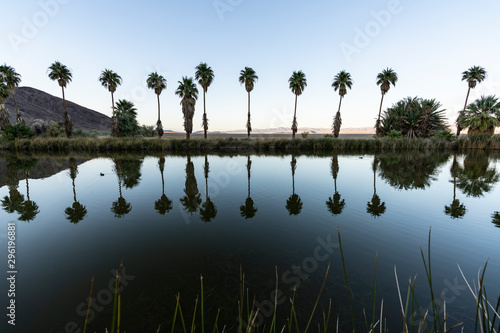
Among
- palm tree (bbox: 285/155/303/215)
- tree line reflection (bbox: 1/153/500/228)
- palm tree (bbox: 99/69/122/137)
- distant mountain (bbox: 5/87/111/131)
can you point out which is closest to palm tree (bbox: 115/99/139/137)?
palm tree (bbox: 99/69/122/137)

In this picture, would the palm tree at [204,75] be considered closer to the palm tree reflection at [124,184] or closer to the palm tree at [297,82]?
the palm tree at [297,82]

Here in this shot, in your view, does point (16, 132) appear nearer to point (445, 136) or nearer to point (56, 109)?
point (445, 136)

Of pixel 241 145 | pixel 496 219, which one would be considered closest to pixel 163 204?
pixel 496 219

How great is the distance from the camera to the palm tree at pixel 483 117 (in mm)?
39803

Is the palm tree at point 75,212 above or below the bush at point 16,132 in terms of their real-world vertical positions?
below

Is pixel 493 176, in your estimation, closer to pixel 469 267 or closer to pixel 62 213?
pixel 469 267

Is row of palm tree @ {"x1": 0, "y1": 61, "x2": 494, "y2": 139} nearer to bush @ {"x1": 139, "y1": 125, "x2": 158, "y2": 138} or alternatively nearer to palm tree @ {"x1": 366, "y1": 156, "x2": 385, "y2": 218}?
bush @ {"x1": 139, "y1": 125, "x2": 158, "y2": 138}

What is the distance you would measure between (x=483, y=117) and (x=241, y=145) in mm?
44356

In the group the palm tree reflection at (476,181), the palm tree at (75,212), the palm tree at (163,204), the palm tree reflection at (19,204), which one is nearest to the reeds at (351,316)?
the palm tree at (163,204)

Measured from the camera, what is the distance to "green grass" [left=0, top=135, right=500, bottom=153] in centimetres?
3759

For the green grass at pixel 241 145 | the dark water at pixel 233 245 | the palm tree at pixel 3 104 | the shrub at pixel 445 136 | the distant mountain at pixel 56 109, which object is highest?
the distant mountain at pixel 56 109

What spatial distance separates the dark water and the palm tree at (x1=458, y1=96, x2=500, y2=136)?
3920cm

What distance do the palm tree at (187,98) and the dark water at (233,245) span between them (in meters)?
35.0

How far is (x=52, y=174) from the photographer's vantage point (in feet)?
59.8
